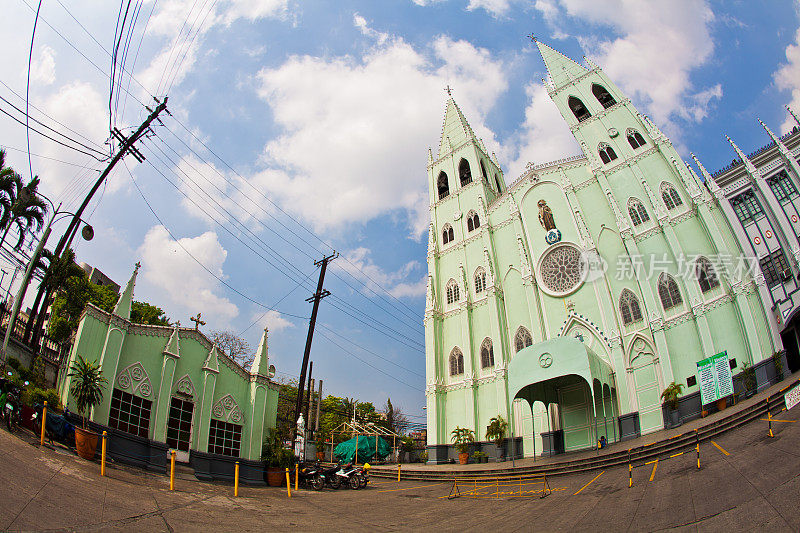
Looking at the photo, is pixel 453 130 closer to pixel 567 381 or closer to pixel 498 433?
pixel 567 381

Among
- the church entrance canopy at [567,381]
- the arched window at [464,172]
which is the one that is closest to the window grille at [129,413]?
the church entrance canopy at [567,381]

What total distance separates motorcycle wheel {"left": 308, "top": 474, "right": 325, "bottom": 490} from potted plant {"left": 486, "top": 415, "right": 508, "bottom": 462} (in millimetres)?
13060

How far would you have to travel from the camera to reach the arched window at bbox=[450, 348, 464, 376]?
29359 mm

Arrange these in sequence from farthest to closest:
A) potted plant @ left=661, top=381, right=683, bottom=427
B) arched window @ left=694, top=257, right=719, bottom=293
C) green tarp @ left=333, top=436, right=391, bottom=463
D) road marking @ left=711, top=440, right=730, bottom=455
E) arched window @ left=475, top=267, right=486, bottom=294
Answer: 1. arched window @ left=475, top=267, right=486, bottom=294
2. green tarp @ left=333, top=436, right=391, bottom=463
3. arched window @ left=694, top=257, right=719, bottom=293
4. potted plant @ left=661, top=381, right=683, bottom=427
5. road marking @ left=711, top=440, right=730, bottom=455

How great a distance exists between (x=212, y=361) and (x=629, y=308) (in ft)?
71.9

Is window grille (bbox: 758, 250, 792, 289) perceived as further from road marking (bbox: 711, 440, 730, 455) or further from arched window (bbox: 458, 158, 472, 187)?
arched window (bbox: 458, 158, 472, 187)

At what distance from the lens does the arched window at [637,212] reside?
80.1 feet

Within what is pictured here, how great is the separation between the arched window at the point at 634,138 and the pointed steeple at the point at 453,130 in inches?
539

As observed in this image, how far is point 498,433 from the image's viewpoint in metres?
24.4

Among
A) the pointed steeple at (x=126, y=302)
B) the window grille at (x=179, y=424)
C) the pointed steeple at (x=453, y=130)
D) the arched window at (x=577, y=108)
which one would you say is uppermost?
the pointed steeple at (x=453, y=130)

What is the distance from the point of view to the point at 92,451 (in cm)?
1058

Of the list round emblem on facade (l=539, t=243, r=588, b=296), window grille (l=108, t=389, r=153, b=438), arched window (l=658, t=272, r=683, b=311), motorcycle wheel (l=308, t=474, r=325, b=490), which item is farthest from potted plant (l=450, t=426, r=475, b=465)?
window grille (l=108, t=389, r=153, b=438)

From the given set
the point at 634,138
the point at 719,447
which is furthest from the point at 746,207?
the point at 719,447

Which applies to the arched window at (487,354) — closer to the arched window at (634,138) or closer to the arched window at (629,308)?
the arched window at (629,308)
